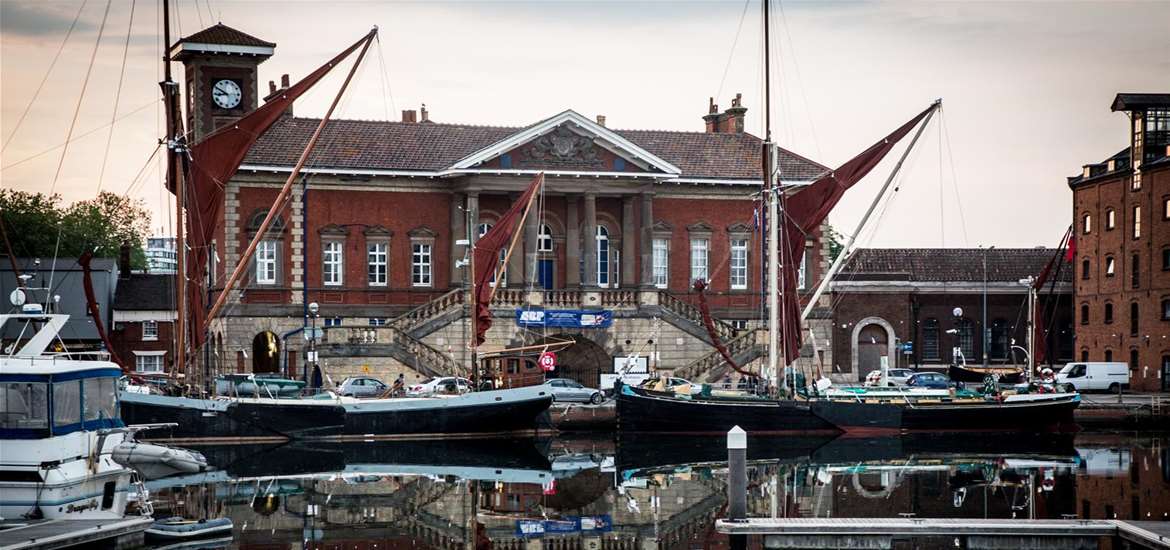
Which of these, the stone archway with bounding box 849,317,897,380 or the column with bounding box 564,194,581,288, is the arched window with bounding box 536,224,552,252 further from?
the stone archway with bounding box 849,317,897,380

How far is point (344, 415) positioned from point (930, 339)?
35233mm

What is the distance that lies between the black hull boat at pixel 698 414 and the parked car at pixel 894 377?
983cm

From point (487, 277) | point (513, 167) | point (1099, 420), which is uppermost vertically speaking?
point (513, 167)

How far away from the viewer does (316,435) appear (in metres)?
49.4

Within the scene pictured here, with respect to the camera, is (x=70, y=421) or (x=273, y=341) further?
(x=273, y=341)

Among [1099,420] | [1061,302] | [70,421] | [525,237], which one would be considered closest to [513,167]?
[525,237]

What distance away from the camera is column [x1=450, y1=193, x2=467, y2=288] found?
2480 inches

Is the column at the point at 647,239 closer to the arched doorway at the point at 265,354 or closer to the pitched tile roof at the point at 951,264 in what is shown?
the arched doorway at the point at 265,354

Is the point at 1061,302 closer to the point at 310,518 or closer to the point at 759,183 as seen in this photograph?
the point at 759,183

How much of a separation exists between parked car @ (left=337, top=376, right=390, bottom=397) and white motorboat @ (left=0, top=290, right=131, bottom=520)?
25.2 m

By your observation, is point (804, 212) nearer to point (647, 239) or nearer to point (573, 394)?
point (573, 394)

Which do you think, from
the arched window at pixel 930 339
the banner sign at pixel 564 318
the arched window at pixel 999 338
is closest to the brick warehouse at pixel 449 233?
the banner sign at pixel 564 318

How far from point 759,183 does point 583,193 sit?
7177 mm

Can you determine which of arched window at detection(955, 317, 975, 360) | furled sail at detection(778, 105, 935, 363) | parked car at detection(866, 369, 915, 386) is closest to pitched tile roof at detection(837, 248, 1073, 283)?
arched window at detection(955, 317, 975, 360)
